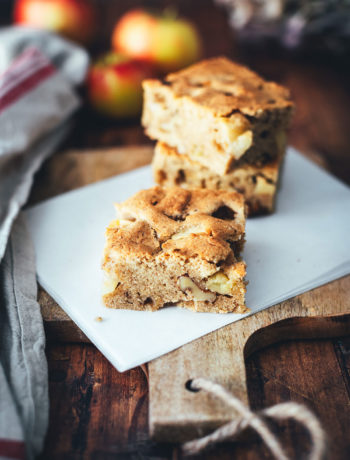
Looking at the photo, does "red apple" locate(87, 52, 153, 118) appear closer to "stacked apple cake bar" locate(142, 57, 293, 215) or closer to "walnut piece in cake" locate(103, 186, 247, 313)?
"stacked apple cake bar" locate(142, 57, 293, 215)

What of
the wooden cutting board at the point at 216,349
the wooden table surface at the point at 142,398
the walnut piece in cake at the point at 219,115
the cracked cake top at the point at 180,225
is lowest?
the wooden table surface at the point at 142,398

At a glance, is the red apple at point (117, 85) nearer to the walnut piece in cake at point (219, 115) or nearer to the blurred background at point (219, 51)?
the blurred background at point (219, 51)

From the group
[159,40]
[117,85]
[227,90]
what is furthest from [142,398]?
[159,40]

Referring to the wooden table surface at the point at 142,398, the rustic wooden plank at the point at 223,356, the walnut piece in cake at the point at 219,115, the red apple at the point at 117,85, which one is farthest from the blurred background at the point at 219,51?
the wooden table surface at the point at 142,398

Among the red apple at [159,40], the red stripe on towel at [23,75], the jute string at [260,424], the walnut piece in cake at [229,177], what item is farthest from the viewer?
the red apple at [159,40]

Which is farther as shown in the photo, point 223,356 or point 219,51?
point 219,51

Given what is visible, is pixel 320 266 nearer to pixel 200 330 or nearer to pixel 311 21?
pixel 200 330

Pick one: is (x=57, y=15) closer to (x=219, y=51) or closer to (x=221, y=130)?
(x=219, y=51)
